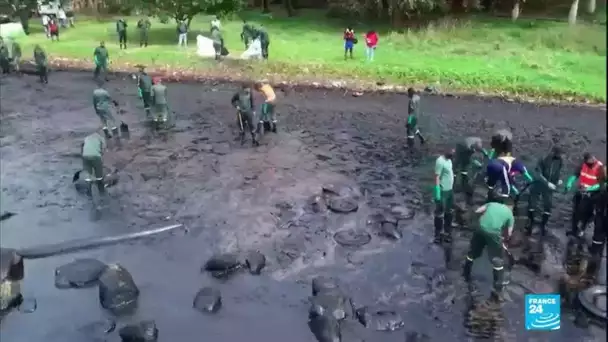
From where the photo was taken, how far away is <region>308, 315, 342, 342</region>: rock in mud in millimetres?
10219

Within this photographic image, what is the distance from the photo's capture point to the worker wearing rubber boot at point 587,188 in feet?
40.4

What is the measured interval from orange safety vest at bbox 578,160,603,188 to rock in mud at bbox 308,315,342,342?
18.8 ft

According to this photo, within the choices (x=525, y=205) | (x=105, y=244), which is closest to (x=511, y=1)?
(x=525, y=205)

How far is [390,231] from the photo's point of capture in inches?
559

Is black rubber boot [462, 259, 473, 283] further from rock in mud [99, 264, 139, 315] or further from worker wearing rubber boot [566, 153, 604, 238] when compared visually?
rock in mud [99, 264, 139, 315]

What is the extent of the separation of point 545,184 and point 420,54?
19090 mm

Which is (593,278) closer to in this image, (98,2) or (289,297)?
(289,297)

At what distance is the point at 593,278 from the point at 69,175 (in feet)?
43.9

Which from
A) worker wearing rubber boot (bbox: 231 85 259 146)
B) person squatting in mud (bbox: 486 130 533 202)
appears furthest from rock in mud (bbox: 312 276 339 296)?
worker wearing rubber boot (bbox: 231 85 259 146)

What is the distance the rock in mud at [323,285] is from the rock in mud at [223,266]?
1.68 meters

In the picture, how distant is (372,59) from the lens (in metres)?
30.1

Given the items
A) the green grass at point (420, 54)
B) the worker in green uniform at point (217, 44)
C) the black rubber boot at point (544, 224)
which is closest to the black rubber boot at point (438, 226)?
the black rubber boot at point (544, 224)

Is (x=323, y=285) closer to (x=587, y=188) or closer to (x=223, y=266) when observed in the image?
(x=223, y=266)

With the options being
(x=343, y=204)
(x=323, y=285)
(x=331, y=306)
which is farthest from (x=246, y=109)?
(x=331, y=306)
